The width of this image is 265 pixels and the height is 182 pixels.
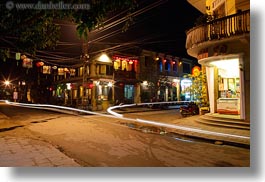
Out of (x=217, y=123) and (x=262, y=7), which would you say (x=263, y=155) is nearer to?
(x=262, y=7)

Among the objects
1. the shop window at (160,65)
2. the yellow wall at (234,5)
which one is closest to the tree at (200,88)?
the yellow wall at (234,5)

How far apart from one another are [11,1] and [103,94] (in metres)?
25.5

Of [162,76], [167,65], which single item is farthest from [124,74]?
[167,65]

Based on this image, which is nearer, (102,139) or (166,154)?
(166,154)

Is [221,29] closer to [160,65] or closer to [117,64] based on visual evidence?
[117,64]

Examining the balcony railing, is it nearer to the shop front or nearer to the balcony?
the shop front

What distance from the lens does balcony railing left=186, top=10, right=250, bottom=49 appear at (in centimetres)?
991

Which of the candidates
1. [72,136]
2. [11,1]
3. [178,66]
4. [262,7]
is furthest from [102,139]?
[178,66]

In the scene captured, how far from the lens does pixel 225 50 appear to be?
11.2 metres

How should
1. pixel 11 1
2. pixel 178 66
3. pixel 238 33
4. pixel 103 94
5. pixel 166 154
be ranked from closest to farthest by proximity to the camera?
pixel 11 1 → pixel 166 154 → pixel 238 33 → pixel 103 94 → pixel 178 66

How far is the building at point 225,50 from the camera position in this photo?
1037 cm

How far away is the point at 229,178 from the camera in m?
4.91

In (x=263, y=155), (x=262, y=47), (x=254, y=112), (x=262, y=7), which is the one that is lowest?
(x=263, y=155)

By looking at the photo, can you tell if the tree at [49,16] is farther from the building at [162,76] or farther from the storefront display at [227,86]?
the building at [162,76]
